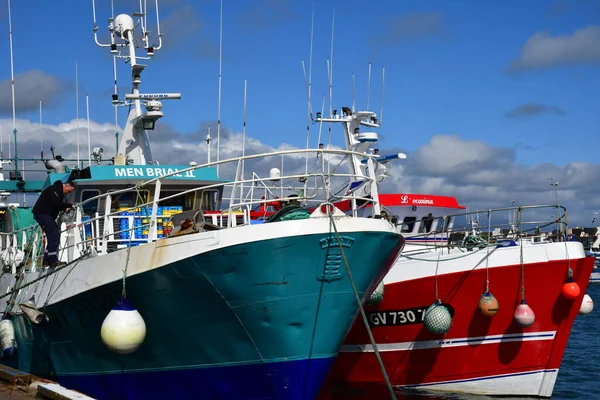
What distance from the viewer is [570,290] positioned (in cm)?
1328

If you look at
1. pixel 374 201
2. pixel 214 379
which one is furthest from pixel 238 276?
→ pixel 374 201

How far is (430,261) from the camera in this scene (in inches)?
559

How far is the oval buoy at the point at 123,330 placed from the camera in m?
8.87

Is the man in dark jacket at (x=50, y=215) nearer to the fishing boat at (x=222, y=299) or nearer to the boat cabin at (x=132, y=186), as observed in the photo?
the fishing boat at (x=222, y=299)

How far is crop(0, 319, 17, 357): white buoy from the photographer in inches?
499

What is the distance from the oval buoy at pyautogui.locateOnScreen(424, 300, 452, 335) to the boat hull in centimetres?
71

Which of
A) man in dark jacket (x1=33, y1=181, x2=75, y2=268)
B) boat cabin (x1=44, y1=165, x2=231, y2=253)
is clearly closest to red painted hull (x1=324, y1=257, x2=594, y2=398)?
boat cabin (x1=44, y1=165, x2=231, y2=253)

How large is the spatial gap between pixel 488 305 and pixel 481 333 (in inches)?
37.9

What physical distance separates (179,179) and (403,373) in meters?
5.74

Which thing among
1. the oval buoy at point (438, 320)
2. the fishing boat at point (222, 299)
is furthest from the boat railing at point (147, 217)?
the oval buoy at point (438, 320)

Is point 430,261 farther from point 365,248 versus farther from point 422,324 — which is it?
point 365,248

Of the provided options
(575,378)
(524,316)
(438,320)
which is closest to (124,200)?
(438,320)

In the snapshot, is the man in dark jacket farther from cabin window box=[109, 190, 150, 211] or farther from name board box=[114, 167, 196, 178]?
name board box=[114, 167, 196, 178]

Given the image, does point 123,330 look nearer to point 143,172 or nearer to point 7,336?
point 7,336
